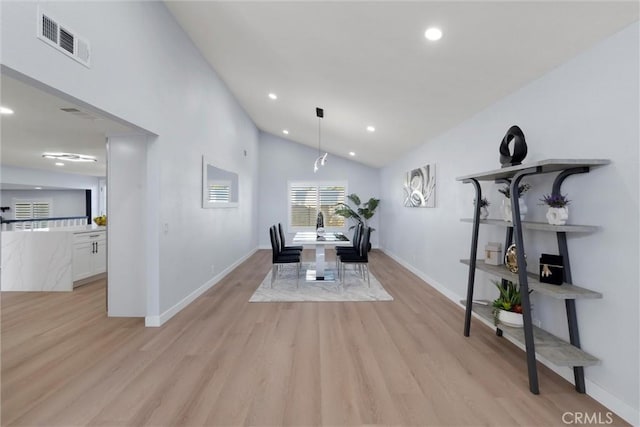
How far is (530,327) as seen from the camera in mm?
1921

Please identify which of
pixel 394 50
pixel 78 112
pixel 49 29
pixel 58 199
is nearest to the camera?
pixel 49 29

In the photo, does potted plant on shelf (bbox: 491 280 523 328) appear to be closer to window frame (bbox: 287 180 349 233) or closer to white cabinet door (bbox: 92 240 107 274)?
white cabinet door (bbox: 92 240 107 274)

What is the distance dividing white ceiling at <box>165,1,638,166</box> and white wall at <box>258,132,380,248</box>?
10.9ft

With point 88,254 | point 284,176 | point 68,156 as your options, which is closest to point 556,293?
point 88,254

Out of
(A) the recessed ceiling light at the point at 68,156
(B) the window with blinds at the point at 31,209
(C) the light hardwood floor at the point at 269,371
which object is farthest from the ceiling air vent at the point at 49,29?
(B) the window with blinds at the point at 31,209

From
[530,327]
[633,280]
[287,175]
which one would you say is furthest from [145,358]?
[287,175]

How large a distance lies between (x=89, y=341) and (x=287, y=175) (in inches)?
244

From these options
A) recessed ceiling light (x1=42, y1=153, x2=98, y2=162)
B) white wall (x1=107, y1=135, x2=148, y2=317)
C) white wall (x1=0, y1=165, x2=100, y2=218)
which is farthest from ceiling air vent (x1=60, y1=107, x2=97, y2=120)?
white wall (x1=0, y1=165, x2=100, y2=218)

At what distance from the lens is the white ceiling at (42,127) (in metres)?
2.62

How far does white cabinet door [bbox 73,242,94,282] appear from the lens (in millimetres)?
4207

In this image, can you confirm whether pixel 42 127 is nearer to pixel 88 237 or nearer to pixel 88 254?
pixel 88 237

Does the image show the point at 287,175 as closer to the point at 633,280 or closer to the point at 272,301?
the point at 272,301

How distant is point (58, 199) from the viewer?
976 cm

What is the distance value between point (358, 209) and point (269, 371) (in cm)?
606
